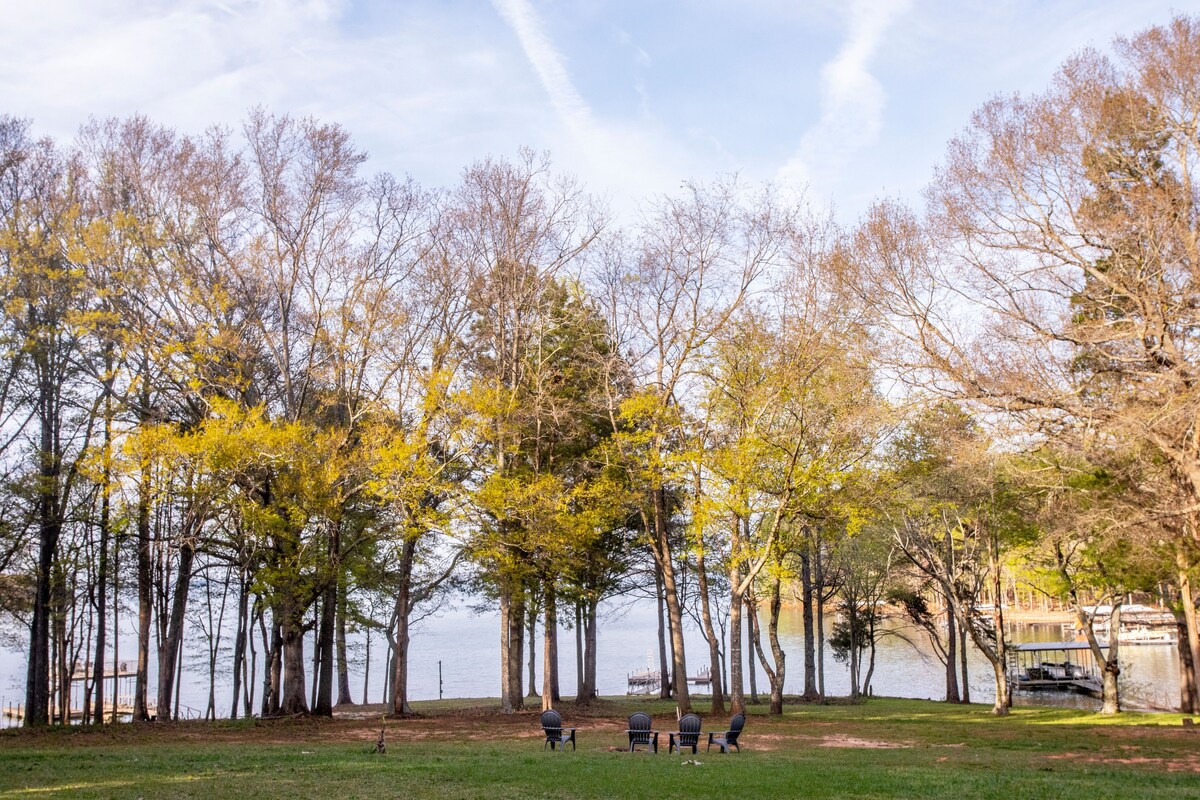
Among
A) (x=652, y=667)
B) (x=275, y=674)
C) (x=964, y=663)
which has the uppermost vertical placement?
(x=275, y=674)

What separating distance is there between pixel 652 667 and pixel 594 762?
65827 mm

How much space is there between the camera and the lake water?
42812 mm

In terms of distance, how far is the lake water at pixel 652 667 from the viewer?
42.8 m

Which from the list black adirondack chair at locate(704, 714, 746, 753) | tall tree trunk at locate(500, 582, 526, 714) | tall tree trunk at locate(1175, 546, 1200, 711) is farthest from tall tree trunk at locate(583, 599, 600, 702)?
tall tree trunk at locate(1175, 546, 1200, 711)

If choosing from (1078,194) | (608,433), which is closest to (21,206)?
(608,433)

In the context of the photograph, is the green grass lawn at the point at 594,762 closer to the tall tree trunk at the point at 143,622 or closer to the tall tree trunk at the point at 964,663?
the tall tree trunk at the point at 143,622

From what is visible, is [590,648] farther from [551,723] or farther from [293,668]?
[551,723]

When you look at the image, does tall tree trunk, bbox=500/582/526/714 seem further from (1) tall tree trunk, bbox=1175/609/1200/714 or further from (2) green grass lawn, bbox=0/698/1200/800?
(1) tall tree trunk, bbox=1175/609/1200/714

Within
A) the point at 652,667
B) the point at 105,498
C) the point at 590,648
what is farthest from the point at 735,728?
the point at 652,667

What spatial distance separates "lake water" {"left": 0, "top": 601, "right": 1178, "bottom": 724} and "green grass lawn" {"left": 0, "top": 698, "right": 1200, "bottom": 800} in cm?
1458

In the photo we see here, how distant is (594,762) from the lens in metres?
13.8

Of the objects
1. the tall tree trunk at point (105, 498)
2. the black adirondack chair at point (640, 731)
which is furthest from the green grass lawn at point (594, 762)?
the tall tree trunk at point (105, 498)

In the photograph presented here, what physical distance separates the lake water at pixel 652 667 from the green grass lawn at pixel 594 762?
14.6 meters

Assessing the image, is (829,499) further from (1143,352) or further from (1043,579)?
Answer: (1043,579)
